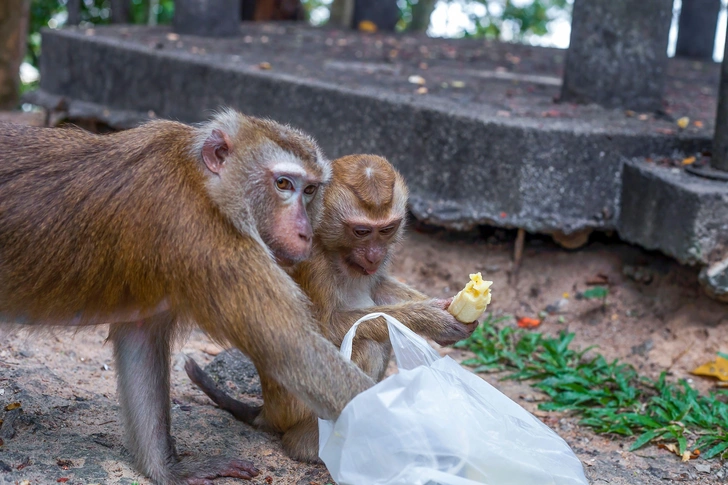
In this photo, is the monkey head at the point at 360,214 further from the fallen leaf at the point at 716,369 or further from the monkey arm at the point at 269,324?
the fallen leaf at the point at 716,369

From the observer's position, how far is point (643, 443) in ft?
13.3

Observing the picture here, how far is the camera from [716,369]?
473 cm

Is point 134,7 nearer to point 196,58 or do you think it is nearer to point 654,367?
point 196,58

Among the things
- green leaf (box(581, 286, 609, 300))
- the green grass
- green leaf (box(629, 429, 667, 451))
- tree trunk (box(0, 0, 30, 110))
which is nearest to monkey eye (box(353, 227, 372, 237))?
the green grass

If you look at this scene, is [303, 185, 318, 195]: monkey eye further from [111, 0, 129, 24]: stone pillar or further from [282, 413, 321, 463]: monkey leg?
[111, 0, 129, 24]: stone pillar

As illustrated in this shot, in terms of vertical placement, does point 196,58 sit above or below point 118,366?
above

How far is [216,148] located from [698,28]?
352 inches

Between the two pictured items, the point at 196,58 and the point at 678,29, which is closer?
the point at 196,58

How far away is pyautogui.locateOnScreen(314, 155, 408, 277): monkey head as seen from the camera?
3.62 m

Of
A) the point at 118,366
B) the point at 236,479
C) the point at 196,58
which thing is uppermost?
the point at 196,58

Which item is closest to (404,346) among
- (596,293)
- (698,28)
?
(596,293)

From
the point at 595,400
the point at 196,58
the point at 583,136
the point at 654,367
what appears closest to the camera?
the point at 595,400

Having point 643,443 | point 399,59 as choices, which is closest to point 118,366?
point 643,443

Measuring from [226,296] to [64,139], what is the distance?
1.04 m
